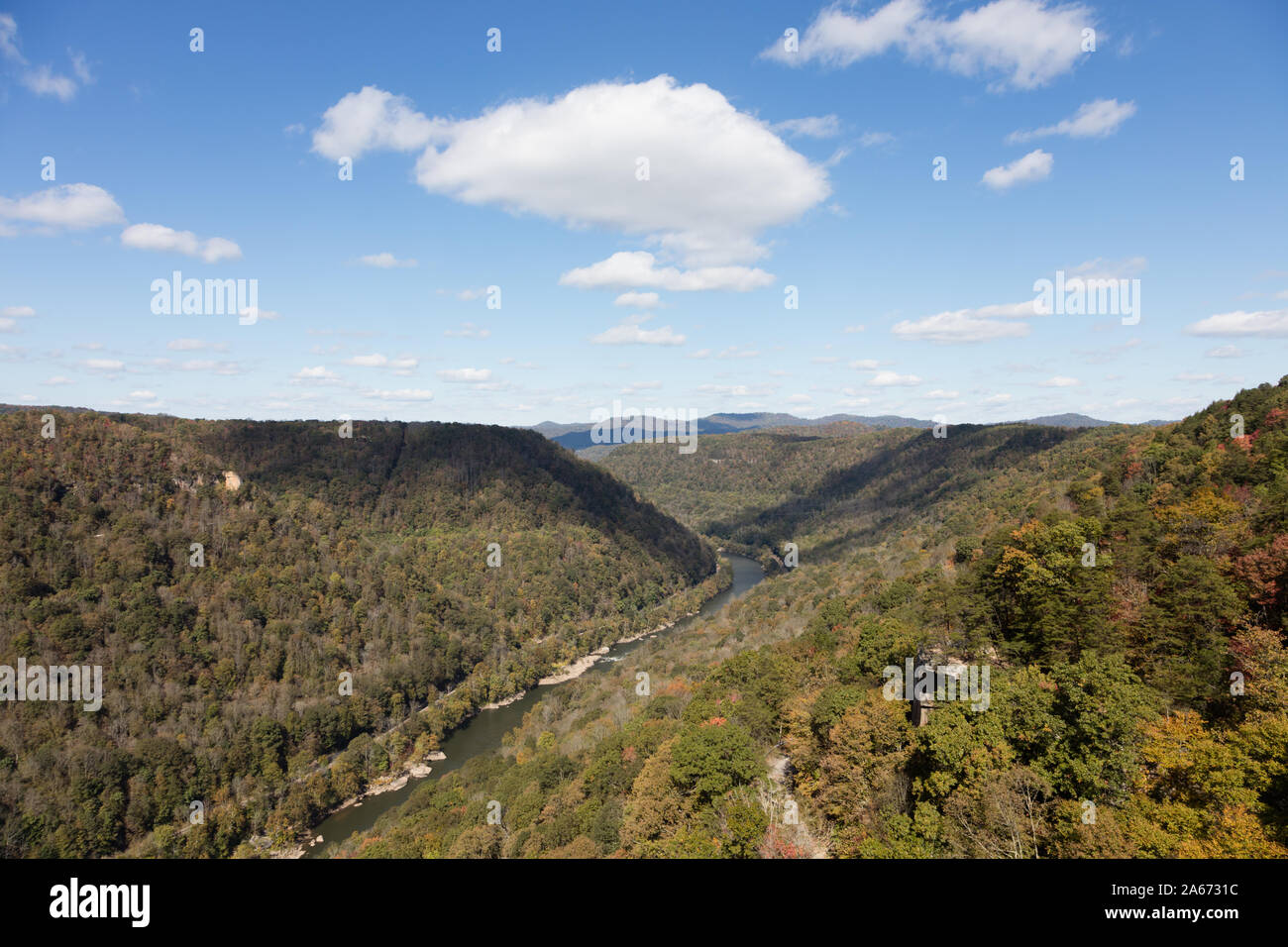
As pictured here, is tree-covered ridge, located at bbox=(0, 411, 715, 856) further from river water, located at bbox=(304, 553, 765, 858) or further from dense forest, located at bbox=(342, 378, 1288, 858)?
dense forest, located at bbox=(342, 378, 1288, 858)

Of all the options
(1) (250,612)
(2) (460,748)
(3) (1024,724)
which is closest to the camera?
(3) (1024,724)

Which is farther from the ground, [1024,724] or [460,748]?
[1024,724]

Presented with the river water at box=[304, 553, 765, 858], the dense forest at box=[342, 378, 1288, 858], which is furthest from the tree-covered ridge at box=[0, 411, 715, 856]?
the dense forest at box=[342, 378, 1288, 858]

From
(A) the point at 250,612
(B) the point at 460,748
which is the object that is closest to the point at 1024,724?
(B) the point at 460,748

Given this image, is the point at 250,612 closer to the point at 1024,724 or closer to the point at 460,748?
the point at 460,748

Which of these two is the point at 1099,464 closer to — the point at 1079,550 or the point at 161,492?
the point at 1079,550

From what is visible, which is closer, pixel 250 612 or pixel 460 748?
pixel 460 748
